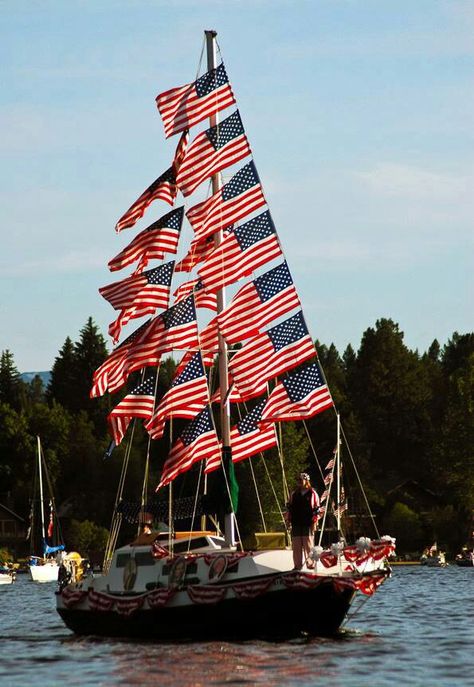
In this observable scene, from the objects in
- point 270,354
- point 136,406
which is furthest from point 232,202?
point 136,406

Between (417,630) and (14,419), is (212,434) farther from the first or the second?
(14,419)

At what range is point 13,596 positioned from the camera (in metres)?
102

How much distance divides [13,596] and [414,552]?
6516 cm

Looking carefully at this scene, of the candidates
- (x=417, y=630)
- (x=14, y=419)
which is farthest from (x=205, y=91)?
(x=14, y=419)

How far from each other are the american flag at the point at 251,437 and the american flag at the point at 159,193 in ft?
28.4

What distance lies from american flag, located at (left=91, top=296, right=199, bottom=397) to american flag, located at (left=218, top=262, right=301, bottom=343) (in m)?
1.46

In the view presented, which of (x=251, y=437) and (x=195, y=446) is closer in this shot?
(x=195, y=446)

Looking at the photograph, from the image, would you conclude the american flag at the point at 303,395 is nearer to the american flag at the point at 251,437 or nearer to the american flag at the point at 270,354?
the american flag at the point at 270,354

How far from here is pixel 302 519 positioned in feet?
161

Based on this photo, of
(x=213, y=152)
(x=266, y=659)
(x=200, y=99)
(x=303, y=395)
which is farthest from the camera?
(x=200, y=99)

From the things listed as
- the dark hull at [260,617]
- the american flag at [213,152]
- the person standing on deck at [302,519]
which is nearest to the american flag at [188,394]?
the person standing on deck at [302,519]

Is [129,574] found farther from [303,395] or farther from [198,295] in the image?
[198,295]

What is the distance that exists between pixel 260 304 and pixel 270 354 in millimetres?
1682

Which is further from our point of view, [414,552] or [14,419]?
[14,419]
